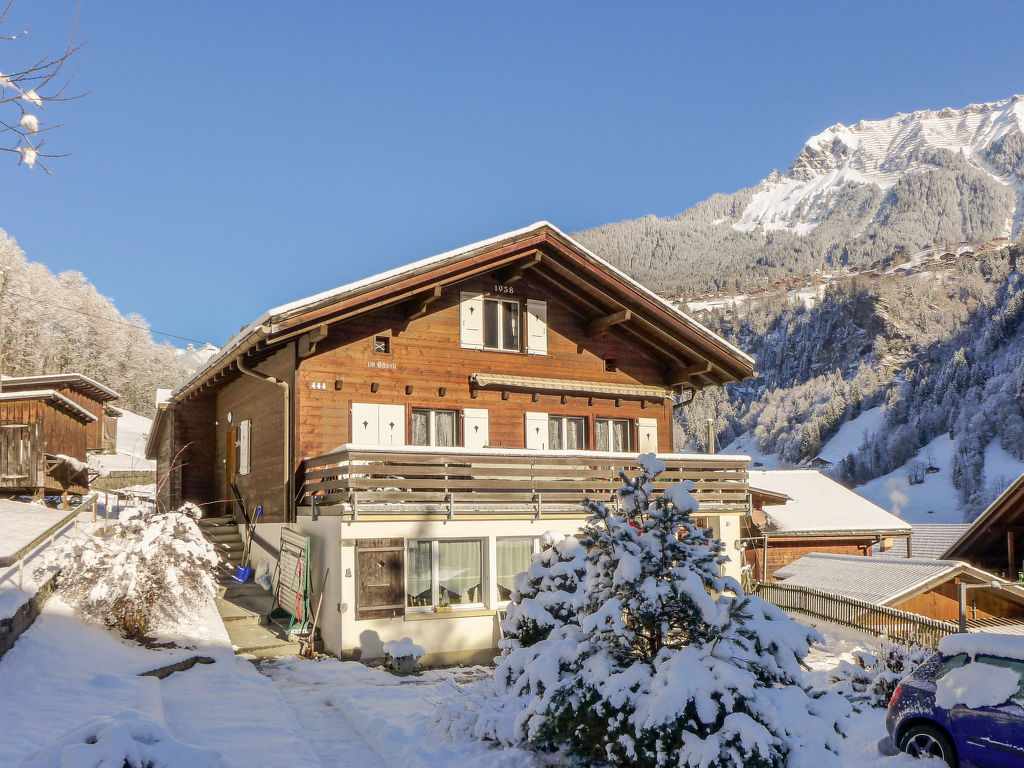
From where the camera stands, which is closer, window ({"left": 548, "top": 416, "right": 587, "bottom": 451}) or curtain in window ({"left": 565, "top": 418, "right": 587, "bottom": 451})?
window ({"left": 548, "top": 416, "right": 587, "bottom": 451})

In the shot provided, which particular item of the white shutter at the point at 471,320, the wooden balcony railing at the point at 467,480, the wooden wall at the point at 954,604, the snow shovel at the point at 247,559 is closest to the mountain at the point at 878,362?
the wooden wall at the point at 954,604

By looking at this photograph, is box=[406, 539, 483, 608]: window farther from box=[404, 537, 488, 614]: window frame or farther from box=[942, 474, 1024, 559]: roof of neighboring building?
box=[942, 474, 1024, 559]: roof of neighboring building

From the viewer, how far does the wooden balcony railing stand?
14352mm

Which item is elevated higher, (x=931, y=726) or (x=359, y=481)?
(x=359, y=481)

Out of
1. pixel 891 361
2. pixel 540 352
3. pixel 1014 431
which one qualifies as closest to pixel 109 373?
pixel 540 352

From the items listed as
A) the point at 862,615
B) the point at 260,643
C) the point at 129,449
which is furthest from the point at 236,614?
the point at 129,449

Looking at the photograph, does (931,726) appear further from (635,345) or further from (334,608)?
(635,345)

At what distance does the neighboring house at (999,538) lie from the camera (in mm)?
19203

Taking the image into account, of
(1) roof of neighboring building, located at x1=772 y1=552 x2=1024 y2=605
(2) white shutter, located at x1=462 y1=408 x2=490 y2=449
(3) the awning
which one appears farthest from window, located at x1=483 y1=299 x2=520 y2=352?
(1) roof of neighboring building, located at x1=772 y1=552 x2=1024 y2=605

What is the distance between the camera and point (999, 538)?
2136cm

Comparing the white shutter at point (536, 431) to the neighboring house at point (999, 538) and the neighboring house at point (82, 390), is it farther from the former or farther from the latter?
the neighboring house at point (82, 390)

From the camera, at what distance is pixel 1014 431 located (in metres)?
72.5

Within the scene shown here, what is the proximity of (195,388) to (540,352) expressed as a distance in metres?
10.0

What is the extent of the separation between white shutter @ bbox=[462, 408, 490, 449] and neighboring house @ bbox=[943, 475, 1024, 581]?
12023mm
